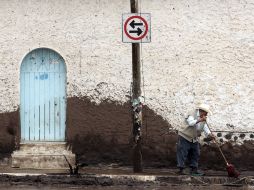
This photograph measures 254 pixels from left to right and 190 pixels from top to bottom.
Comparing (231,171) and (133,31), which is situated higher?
(133,31)

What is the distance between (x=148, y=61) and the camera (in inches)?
519

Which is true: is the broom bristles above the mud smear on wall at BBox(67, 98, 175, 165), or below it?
below

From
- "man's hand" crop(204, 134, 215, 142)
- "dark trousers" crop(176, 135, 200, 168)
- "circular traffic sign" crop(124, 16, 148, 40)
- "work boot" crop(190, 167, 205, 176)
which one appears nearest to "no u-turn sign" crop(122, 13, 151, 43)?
"circular traffic sign" crop(124, 16, 148, 40)

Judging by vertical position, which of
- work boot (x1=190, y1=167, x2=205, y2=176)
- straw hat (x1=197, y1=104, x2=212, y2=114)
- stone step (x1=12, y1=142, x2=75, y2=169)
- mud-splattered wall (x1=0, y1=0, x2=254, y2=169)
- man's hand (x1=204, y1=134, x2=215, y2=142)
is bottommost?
work boot (x1=190, y1=167, x2=205, y2=176)

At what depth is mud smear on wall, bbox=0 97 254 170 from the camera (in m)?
13.2

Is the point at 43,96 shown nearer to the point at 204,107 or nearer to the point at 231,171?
the point at 204,107

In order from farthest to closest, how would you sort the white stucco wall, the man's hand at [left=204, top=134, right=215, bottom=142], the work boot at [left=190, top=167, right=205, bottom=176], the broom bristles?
the white stucco wall, the man's hand at [left=204, top=134, right=215, bottom=142], the work boot at [left=190, top=167, right=205, bottom=176], the broom bristles

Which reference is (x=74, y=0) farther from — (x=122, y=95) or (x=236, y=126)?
(x=236, y=126)

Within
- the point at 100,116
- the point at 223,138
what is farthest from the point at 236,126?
the point at 100,116

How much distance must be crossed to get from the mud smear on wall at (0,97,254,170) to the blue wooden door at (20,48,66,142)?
0.24m

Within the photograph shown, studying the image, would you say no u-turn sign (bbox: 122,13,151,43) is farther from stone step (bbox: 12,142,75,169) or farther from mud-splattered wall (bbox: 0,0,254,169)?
stone step (bbox: 12,142,75,169)

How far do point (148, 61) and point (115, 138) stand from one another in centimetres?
177

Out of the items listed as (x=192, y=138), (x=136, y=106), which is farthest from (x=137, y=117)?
(x=192, y=138)

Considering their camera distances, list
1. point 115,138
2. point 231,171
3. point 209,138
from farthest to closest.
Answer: point 115,138, point 209,138, point 231,171
